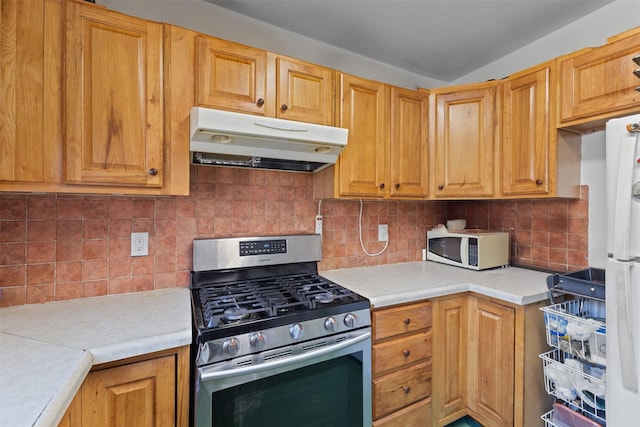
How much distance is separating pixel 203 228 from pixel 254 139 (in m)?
0.65

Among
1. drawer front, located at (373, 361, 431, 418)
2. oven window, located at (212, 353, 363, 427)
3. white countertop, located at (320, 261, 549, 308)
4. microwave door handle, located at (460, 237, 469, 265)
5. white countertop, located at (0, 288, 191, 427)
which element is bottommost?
drawer front, located at (373, 361, 431, 418)

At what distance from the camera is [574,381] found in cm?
139

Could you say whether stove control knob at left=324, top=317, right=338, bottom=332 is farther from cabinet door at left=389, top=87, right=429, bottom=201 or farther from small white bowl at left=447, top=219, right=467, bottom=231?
small white bowl at left=447, top=219, right=467, bottom=231

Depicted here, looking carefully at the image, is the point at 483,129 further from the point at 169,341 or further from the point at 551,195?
the point at 169,341

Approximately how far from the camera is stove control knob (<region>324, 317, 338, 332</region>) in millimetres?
1316

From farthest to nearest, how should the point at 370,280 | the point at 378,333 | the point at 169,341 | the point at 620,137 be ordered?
1. the point at 370,280
2. the point at 378,333
3. the point at 620,137
4. the point at 169,341

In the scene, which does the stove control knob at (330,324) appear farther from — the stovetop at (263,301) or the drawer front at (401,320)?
the drawer front at (401,320)

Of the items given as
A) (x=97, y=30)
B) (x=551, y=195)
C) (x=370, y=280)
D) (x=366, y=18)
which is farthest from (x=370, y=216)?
(x=97, y=30)

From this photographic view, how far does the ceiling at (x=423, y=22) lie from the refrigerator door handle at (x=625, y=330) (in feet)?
5.06

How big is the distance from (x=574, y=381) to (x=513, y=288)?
0.46 meters

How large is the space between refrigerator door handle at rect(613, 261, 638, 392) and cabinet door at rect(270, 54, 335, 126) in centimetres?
144

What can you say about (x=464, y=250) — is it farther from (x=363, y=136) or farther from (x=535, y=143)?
(x=363, y=136)

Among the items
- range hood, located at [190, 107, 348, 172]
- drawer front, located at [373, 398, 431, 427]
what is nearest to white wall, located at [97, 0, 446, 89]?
range hood, located at [190, 107, 348, 172]

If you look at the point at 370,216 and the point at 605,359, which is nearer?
the point at 605,359
